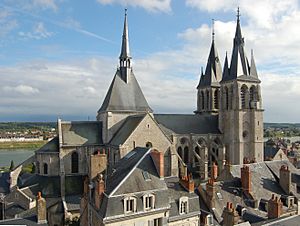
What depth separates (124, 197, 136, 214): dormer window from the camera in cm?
1393

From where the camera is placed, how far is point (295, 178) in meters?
23.5

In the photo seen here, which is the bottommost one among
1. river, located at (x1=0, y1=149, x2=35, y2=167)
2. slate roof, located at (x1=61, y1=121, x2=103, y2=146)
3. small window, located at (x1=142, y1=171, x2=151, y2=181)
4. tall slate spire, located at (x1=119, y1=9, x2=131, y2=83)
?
river, located at (x1=0, y1=149, x2=35, y2=167)

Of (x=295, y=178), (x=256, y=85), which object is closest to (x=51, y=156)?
(x=295, y=178)

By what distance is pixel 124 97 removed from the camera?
29.8 meters

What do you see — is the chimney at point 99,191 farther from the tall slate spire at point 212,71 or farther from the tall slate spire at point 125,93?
the tall slate spire at point 212,71

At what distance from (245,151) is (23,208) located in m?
24.6

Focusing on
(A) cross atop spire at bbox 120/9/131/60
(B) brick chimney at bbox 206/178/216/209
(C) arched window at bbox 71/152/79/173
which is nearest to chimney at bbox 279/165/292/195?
(B) brick chimney at bbox 206/178/216/209

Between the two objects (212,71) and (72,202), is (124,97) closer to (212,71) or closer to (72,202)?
(72,202)

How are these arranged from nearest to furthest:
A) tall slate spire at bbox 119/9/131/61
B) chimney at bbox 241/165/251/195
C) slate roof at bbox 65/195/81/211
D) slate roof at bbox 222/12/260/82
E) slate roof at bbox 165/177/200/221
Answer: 1. slate roof at bbox 165/177/200/221
2. chimney at bbox 241/165/251/195
3. slate roof at bbox 65/195/81/211
4. tall slate spire at bbox 119/9/131/61
5. slate roof at bbox 222/12/260/82

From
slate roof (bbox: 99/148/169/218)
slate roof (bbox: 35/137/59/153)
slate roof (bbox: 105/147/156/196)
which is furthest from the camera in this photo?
slate roof (bbox: 35/137/59/153)

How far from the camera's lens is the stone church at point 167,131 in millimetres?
26766

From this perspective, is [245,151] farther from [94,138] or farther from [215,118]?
[94,138]

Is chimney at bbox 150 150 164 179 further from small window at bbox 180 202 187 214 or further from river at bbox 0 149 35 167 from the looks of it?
river at bbox 0 149 35 167

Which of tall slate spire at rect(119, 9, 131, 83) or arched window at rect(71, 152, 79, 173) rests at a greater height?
tall slate spire at rect(119, 9, 131, 83)
